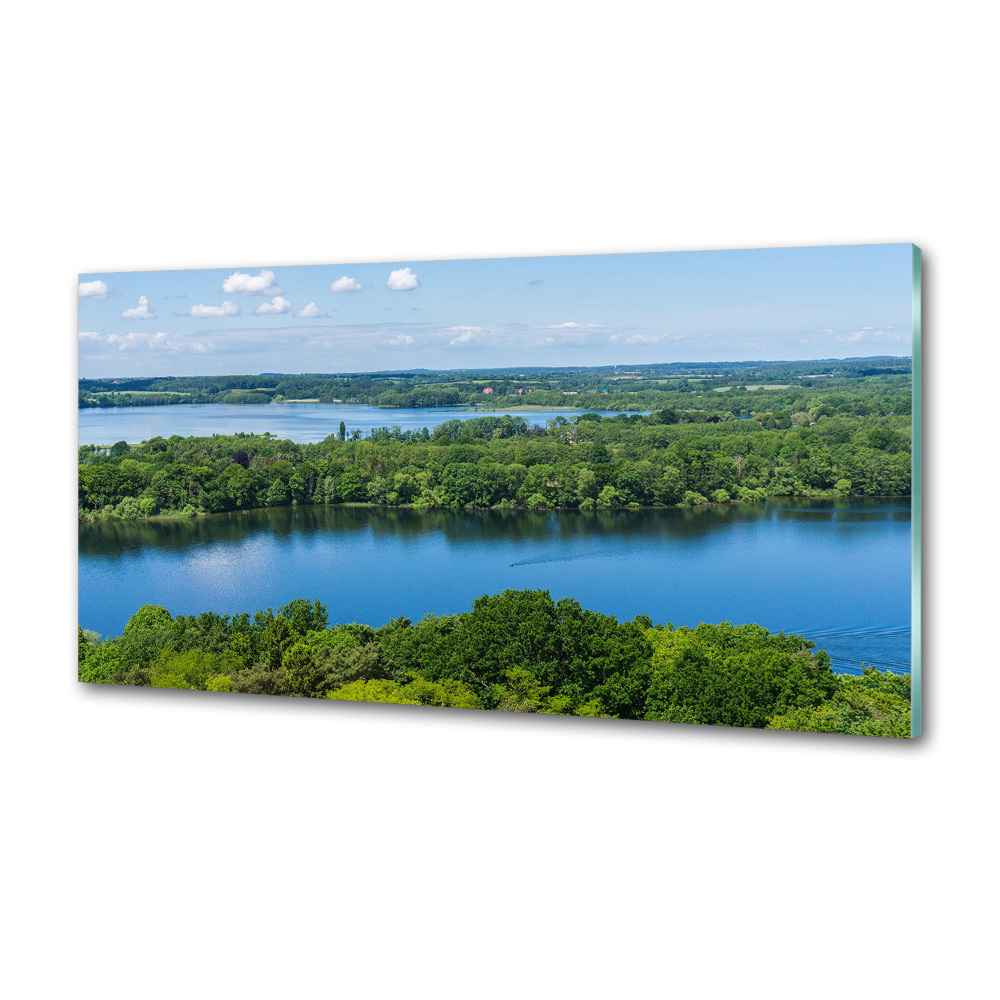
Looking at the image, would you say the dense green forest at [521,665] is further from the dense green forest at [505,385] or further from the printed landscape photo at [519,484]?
the dense green forest at [505,385]

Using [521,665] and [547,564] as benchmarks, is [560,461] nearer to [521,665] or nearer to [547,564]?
[547,564]

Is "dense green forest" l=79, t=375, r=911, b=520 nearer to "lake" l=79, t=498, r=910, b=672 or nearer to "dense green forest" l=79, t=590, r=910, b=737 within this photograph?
"lake" l=79, t=498, r=910, b=672

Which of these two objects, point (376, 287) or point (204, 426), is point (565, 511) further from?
point (204, 426)

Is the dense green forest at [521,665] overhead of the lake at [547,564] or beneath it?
beneath

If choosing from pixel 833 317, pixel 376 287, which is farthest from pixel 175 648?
pixel 833 317

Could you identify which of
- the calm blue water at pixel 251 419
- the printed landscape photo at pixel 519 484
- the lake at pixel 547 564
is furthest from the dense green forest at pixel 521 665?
the calm blue water at pixel 251 419
